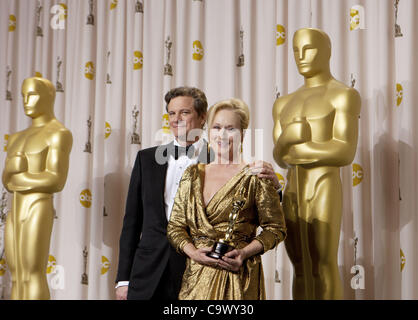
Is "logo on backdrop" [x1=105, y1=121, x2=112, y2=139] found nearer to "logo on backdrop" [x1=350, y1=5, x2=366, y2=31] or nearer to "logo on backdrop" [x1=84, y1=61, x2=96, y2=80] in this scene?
"logo on backdrop" [x1=84, y1=61, x2=96, y2=80]

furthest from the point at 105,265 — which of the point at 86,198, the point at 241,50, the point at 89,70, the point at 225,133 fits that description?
the point at 225,133

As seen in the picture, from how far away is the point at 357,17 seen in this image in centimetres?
298

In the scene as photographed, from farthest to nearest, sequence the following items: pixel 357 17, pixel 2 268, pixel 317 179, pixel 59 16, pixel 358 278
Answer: pixel 59 16 < pixel 2 268 < pixel 357 17 < pixel 358 278 < pixel 317 179

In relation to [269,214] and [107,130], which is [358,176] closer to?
[269,214]

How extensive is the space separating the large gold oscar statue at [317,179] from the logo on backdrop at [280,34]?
2.69ft

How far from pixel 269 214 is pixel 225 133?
281 mm

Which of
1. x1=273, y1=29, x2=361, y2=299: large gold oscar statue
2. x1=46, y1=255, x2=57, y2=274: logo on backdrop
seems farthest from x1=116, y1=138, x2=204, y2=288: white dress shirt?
x1=46, y1=255, x2=57, y2=274: logo on backdrop

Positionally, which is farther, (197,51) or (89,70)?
(89,70)

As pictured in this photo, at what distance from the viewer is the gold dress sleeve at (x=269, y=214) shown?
1646 mm

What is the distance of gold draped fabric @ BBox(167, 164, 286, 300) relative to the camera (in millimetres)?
1604

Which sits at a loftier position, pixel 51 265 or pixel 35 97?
pixel 35 97

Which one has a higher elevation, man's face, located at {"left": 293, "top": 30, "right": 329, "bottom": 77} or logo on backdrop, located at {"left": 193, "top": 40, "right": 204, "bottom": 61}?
logo on backdrop, located at {"left": 193, "top": 40, "right": 204, "bottom": 61}

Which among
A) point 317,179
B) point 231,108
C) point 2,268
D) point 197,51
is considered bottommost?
point 2,268
